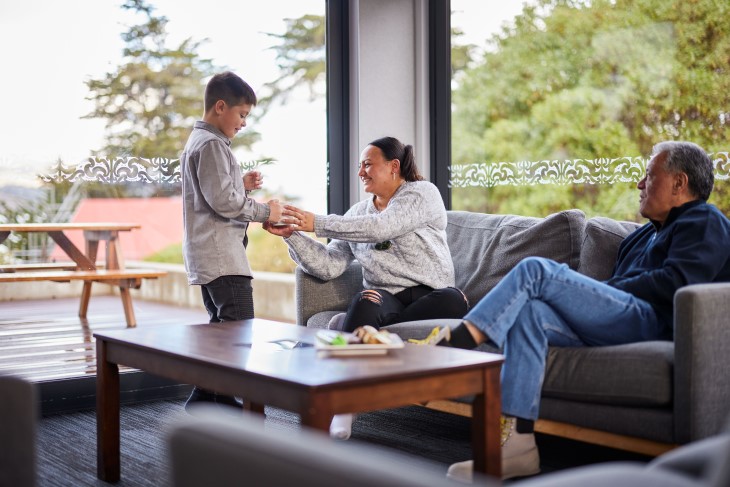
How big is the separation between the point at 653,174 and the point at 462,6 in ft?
6.66

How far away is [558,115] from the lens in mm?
4199

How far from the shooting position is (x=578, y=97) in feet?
13.5

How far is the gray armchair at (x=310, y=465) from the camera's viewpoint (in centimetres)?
96

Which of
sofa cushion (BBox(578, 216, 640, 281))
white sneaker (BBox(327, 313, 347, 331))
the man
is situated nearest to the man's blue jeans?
the man

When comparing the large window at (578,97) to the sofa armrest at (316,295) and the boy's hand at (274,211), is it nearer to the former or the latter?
the sofa armrest at (316,295)

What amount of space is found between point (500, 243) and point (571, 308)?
100 cm

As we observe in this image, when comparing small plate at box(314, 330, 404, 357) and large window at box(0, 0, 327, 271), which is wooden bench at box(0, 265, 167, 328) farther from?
small plate at box(314, 330, 404, 357)

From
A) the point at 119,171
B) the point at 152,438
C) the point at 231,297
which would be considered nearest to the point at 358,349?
the point at 231,297

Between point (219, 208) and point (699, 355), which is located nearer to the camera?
point (699, 355)

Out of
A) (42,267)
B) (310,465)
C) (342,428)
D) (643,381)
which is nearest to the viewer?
(310,465)

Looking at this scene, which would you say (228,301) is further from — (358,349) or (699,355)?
(699,355)

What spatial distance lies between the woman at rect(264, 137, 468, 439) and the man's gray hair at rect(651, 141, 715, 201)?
40.8 inches

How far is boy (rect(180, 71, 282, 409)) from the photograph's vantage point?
338cm

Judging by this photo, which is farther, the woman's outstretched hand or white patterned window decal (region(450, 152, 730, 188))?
white patterned window decal (region(450, 152, 730, 188))
